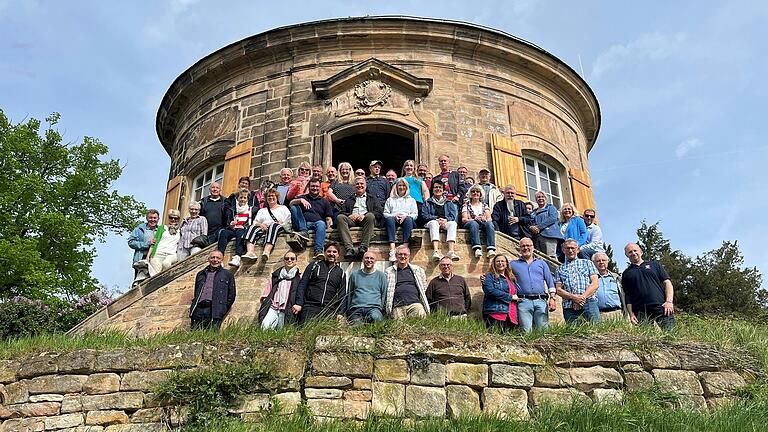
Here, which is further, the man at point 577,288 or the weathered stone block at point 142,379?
the man at point 577,288

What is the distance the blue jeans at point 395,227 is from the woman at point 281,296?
137 cm

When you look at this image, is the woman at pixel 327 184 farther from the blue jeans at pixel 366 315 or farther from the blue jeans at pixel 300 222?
the blue jeans at pixel 366 315

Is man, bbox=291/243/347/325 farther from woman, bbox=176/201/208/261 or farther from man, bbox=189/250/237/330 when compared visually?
woman, bbox=176/201/208/261

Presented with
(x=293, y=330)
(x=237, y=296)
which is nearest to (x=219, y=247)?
(x=237, y=296)

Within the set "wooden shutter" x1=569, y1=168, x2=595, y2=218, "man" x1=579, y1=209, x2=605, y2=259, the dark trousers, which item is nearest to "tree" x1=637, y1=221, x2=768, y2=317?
"wooden shutter" x1=569, y1=168, x2=595, y2=218

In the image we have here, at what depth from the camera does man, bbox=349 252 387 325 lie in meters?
7.18

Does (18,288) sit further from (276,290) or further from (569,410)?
(569,410)

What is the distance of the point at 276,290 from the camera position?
801cm

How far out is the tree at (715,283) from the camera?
21.7 meters

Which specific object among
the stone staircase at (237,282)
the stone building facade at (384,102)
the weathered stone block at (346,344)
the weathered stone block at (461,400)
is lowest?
the weathered stone block at (461,400)

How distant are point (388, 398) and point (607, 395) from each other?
6.22ft

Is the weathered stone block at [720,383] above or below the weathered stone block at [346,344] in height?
below

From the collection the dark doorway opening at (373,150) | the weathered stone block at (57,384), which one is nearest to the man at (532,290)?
the weathered stone block at (57,384)

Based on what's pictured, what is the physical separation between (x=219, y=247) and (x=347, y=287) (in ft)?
8.17
